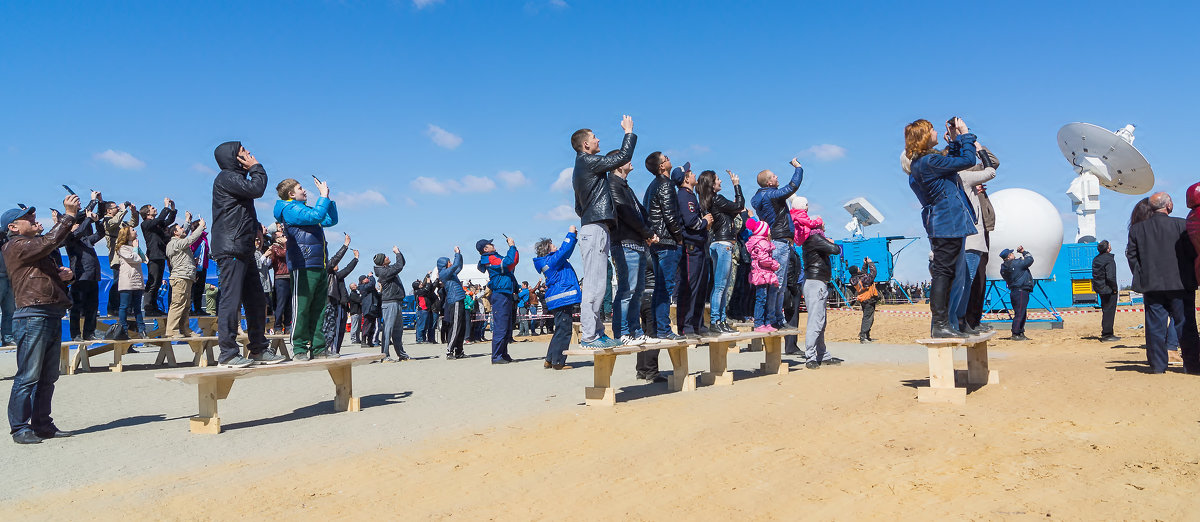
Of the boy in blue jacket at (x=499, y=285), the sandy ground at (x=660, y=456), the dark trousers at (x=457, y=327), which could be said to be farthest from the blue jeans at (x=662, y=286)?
the dark trousers at (x=457, y=327)

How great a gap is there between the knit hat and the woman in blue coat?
3.12 metres

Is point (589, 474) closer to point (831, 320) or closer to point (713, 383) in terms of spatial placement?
point (713, 383)

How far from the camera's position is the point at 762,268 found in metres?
9.83

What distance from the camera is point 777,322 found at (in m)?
10.3

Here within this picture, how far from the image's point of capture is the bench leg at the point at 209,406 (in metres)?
6.36

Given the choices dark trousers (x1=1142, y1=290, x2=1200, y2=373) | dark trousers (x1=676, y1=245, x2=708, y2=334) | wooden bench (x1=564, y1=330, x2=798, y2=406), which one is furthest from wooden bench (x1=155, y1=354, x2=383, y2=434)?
dark trousers (x1=1142, y1=290, x2=1200, y2=373)

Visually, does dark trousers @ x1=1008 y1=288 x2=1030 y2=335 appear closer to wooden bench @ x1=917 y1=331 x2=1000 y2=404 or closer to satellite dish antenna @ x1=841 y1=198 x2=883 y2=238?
wooden bench @ x1=917 y1=331 x2=1000 y2=404

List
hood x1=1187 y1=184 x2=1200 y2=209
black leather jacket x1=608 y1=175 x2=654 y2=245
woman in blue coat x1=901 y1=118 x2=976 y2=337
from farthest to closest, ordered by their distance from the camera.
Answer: hood x1=1187 y1=184 x2=1200 y2=209 < black leather jacket x1=608 y1=175 x2=654 y2=245 < woman in blue coat x1=901 y1=118 x2=976 y2=337

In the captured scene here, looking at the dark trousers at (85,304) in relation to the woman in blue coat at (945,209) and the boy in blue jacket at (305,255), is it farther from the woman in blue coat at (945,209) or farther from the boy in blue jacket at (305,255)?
the woman in blue coat at (945,209)

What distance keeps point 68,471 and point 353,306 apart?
16.7 meters

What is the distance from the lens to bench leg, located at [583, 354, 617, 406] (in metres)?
6.95

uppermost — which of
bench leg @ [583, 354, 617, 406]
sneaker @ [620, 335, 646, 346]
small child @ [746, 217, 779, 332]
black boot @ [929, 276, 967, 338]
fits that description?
small child @ [746, 217, 779, 332]

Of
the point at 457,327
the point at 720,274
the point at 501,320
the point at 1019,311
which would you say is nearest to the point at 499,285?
the point at 501,320

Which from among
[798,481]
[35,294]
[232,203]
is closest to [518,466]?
[798,481]
